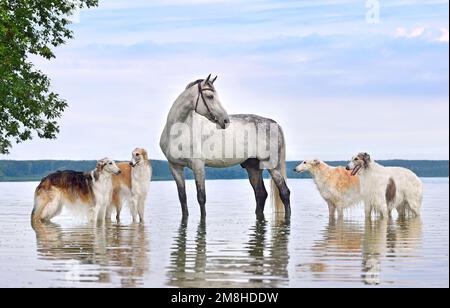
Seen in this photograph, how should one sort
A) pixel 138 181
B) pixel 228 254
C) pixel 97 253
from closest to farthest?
pixel 228 254 < pixel 97 253 < pixel 138 181

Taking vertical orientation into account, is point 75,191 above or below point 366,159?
below

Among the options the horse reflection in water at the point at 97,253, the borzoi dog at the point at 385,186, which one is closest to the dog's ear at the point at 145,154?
the horse reflection in water at the point at 97,253

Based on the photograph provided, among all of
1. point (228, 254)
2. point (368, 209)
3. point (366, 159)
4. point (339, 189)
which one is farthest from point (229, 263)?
point (339, 189)

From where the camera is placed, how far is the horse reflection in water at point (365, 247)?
12977 mm

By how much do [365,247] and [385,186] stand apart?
7.83m

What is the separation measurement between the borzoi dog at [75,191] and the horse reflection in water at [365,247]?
5.21 metres

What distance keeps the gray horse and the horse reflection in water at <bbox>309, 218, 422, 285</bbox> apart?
3006 mm

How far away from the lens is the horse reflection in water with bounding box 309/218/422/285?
1298cm

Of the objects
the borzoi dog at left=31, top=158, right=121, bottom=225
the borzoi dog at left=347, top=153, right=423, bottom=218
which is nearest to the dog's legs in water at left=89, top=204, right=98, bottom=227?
the borzoi dog at left=31, top=158, right=121, bottom=225

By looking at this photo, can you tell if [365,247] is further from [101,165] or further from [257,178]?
[257,178]

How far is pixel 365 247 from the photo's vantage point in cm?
1662

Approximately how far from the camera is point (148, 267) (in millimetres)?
13664
